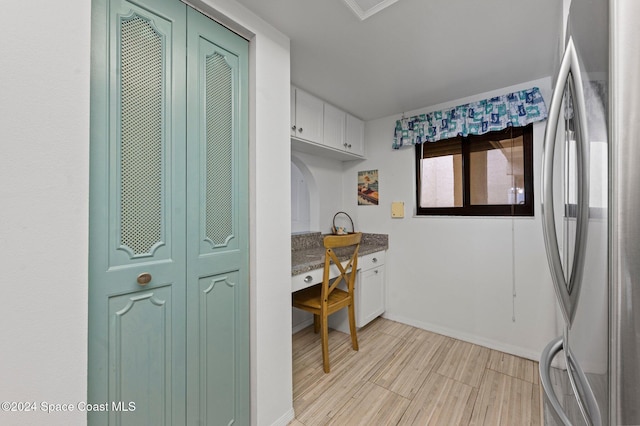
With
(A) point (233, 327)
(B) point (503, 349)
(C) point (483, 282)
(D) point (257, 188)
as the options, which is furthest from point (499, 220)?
(A) point (233, 327)

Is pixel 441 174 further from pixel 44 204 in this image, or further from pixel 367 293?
pixel 44 204

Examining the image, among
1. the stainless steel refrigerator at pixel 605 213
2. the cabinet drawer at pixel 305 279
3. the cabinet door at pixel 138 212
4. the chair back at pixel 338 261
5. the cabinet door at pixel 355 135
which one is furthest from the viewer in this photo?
the cabinet door at pixel 355 135

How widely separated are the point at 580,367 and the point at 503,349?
2165 mm

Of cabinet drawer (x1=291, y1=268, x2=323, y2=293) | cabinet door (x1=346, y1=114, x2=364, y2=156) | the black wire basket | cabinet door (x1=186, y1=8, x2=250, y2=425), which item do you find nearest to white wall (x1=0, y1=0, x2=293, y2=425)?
cabinet door (x1=186, y1=8, x2=250, y2=425)

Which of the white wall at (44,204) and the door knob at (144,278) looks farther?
the door knob at (144,278)

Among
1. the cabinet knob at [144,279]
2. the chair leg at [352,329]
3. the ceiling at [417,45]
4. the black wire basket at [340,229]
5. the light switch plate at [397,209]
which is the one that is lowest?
the chair leg at [352,329]

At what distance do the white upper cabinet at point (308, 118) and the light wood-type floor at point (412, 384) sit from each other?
1919mm

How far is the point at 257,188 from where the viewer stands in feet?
4.35

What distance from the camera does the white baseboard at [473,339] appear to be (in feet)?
6.86

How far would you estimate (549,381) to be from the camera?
0.62 metres

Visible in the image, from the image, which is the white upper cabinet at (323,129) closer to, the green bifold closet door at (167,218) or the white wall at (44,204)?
the green bifold closet door at (167,218)

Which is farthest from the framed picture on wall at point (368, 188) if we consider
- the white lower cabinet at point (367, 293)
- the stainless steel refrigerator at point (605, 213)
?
the stainless steel refrigerator at point (605, 213)

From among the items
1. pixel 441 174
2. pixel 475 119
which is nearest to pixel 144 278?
pixel 441 174

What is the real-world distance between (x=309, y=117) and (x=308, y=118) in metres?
0.02
